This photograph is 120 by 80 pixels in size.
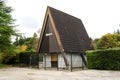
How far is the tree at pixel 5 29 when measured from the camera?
29392mm

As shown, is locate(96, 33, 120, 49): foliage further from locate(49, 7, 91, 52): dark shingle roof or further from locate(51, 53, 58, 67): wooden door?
locate(51, 53, 58, 67): wooden door

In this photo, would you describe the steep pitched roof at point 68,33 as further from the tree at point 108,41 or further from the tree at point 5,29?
the tree at point 5,29

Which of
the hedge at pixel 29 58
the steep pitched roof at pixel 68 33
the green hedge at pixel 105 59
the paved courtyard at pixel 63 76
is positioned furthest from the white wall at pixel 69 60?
the paved courtyard at pixel 63 76

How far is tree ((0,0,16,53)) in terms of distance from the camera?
96.4 feet

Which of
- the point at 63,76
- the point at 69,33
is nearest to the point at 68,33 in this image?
the point at 69,33

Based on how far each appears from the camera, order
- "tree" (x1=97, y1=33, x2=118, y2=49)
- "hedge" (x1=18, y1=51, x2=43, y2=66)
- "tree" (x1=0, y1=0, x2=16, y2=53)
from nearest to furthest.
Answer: "tree" (x1=0, y1=0, x2=16, y2=53) < "hedge" (x1=18, y1=51, x2=43, y2=66) < "tree" (x1=97, y1=33, x2=118, y2=49)

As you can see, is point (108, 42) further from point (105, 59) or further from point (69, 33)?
point (105, 59)

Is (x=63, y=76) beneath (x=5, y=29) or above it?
beneath

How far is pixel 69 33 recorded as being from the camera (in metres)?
28.6

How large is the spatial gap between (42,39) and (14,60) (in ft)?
26.1

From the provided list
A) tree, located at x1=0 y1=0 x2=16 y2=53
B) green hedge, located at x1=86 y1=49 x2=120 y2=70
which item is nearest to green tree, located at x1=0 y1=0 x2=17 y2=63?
tree, located at x1=0 y1=0 x2=16 y2=53

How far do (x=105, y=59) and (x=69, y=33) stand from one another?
8090 mm

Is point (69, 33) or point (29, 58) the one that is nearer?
point (69, 33)

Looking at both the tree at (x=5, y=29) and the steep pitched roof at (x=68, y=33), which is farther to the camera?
the tree at (x=5, y=29)
